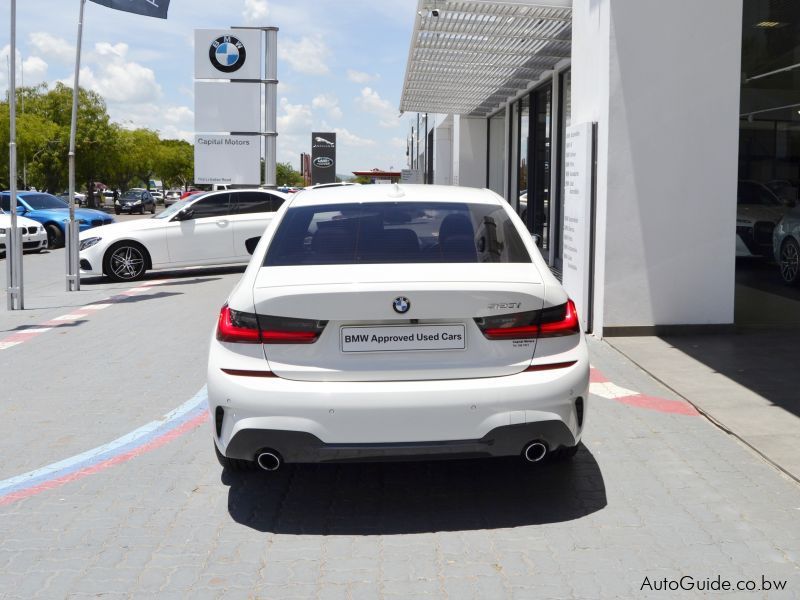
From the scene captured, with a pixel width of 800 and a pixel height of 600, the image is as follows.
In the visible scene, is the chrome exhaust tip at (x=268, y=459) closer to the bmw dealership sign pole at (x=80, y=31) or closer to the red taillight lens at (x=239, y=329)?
the red taillight lens at (x=239, y=329)

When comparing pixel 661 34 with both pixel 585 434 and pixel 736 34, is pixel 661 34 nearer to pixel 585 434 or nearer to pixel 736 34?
pixel 736 34

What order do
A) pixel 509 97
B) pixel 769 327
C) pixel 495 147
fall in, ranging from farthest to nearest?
pixel 495 147, pixel 509 97, pixel 769 327

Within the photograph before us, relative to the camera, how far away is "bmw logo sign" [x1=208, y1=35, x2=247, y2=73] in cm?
1864

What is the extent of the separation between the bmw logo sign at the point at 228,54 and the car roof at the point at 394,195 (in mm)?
13996

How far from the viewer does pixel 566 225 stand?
10.4 meters

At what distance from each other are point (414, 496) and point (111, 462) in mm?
1832

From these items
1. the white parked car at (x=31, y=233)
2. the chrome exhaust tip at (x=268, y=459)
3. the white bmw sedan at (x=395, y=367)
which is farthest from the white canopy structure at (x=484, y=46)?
the white parked car at (x=31, y=233)

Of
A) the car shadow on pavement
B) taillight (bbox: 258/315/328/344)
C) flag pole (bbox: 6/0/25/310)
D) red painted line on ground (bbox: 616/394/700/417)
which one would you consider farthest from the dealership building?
flag pole (bbox: 6/0/25/310)

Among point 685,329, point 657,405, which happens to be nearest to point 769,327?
point 685,329

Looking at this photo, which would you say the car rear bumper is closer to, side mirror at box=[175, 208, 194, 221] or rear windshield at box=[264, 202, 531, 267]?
rear windshield at box=[264, 202, 531, 267]

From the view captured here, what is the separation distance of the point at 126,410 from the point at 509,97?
17.0 meters

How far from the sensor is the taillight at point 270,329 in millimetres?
4113

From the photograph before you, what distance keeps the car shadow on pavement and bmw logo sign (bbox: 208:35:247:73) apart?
48.5 ft

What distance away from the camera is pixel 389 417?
4.02 meters
